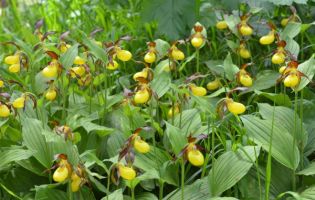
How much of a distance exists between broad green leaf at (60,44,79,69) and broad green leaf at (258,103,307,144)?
0.65 m

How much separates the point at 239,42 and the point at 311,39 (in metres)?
0.35

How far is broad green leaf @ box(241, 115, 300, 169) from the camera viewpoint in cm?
152

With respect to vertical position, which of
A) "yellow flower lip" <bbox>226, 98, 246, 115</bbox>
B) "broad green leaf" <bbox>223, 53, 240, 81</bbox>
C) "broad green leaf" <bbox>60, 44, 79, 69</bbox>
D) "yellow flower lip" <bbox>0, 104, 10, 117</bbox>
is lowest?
"broad green leaf" <bbox>223, 53, 240, 81</bbox>

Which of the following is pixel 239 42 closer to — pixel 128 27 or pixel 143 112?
pixel 143 112

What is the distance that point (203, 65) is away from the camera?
2.54m

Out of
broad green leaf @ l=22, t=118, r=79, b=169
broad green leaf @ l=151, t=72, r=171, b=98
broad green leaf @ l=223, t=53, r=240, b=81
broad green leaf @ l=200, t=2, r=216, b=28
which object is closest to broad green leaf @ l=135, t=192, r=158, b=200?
broad green leaf @ l=22, t=118, r=79, b=169

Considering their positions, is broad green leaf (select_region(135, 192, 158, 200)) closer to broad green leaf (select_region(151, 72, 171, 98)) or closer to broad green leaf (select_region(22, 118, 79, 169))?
broad green leaf (select_region(22, 118, 79, 169))

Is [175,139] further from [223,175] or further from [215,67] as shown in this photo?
[215,67]

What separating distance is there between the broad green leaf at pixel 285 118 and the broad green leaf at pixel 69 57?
0.65 metres

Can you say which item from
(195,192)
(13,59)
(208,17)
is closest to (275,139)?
(195,192)

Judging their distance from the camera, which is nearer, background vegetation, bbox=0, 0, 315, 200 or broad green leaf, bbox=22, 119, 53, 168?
background vegetation, bbox=0, 0, 315, 200

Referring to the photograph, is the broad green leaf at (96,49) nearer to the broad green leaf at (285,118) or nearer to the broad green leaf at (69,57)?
the broad green leaf at (69,57)

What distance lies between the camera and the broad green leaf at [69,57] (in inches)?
71.3

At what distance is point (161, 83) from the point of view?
1.87 metres
